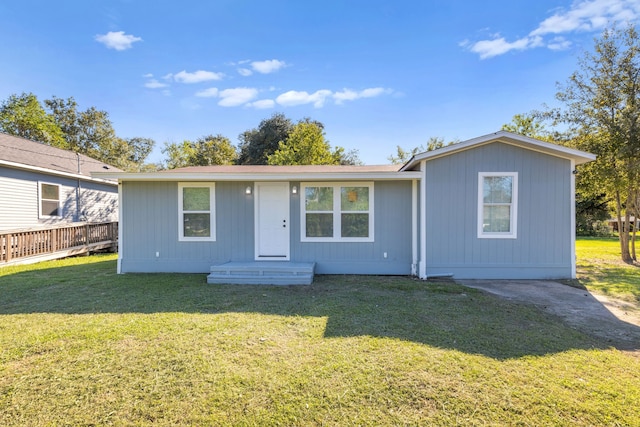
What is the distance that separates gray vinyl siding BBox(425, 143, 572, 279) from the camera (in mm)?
6406

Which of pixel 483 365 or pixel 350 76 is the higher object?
pixel 350 76

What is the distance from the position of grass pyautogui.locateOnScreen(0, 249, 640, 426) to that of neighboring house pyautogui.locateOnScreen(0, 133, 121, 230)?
6.45 m

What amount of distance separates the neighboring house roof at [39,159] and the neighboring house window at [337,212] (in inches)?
267

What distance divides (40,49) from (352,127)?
15.3 meters

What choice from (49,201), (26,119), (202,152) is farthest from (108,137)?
(49,201)

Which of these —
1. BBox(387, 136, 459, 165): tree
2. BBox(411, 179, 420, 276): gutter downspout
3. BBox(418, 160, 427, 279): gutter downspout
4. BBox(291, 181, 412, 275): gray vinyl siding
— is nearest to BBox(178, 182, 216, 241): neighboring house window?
BBox(291, 181, 412, 275): gray vinyl siding

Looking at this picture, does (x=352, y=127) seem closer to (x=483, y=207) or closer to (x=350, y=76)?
(x=350, y=76)

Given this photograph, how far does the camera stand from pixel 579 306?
15.4ft

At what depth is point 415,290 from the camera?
5535mm

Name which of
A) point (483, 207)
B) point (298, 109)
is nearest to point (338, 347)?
point (483, 207)

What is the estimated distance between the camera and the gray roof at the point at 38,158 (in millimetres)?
9375

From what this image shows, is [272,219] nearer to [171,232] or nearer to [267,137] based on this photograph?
[171,232]

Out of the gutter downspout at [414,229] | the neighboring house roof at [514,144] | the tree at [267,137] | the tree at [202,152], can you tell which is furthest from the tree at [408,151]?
the gutter downspout at [414,229]

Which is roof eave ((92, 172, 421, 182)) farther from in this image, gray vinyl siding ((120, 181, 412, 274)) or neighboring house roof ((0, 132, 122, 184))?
neighboring house roof ((0, 132, 122, 184))
